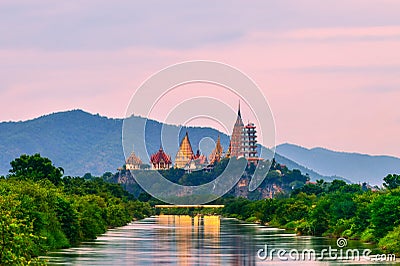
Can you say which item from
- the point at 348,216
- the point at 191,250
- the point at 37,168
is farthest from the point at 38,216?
the point at 37,168

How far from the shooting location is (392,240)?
175ft

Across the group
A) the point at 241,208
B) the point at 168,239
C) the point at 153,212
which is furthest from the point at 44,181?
the point at 153,212

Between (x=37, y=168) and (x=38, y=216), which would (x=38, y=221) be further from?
(x=37, y=168)

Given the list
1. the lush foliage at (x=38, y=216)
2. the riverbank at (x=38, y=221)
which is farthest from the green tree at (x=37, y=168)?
the riverbank at (x=38, y=221)

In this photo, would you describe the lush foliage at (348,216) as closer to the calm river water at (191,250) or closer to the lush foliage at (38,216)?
the calm river water at (191,250)

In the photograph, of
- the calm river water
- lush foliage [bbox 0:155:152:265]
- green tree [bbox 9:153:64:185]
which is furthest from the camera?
green tree [bbox 9:153:64:185]

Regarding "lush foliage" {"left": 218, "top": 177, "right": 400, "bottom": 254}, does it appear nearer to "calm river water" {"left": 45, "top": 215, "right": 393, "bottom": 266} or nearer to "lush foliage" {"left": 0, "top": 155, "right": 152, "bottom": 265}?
"calm river water" {"left": 45, "top": 215, "right": 393, "bottom": 266}

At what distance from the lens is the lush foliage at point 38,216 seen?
30953mm

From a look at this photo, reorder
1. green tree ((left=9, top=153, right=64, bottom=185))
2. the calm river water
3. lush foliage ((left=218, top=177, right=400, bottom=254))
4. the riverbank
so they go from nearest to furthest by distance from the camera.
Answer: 1. the riverbank
2. the calm river water
3. lush foliage ((left=218, top=177, right=400, bottom=254))
4. green tree ((left=9, top=153, right=64, bottom=185))

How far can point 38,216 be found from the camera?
50125mm

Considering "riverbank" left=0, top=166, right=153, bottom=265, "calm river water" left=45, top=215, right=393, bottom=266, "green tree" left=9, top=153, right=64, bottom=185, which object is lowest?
"calm river water" left=45, top=215, right=393, bottom=266

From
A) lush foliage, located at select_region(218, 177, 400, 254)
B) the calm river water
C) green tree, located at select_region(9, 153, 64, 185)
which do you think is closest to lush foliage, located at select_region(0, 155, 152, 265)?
green tree, located at select_region(9, 153, 64, 185)

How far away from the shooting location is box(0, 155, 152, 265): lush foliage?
31.0m

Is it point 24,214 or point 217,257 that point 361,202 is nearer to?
point 217,257
